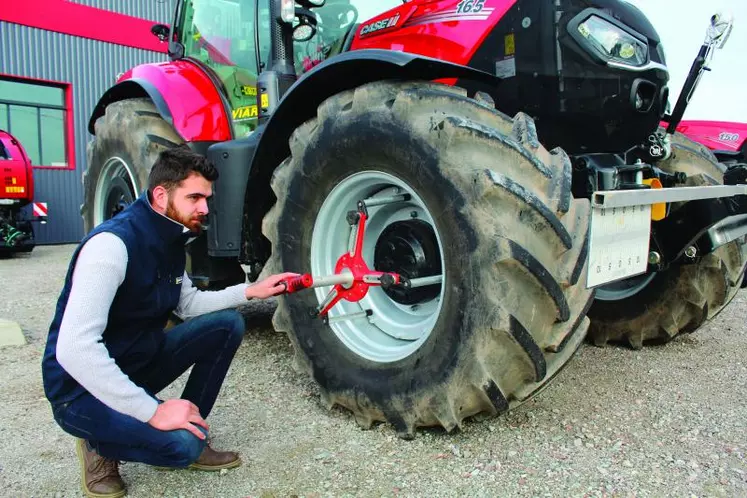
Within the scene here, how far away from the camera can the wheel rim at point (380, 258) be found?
2604 mm

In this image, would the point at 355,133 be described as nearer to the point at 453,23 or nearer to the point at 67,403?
the point at 453,23

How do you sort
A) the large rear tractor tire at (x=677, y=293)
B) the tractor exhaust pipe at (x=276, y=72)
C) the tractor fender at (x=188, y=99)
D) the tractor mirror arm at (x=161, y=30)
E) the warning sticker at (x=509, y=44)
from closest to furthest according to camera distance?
1. the warning sticker at (x=509, y=44)
2. the large rear tractor tire at (x=677, y=293)
3. the tractor exhaust pipe at (x=276, y=72)
4. the tractor fender at (x=188, y=99)
5. the tractor mirror arm at (x=161, y=30)

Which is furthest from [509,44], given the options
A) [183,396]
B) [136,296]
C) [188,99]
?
[188,99]

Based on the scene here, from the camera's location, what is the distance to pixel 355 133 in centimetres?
244

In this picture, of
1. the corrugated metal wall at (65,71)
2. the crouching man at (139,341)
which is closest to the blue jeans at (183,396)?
the crouching man at (139,341)

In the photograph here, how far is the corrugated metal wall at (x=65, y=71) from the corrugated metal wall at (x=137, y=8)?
0.02 meters

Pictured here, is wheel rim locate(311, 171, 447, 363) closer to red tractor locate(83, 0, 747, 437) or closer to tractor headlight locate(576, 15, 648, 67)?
red tractor locate(83, 0, 747, 437)

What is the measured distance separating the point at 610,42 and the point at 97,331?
7.62ft

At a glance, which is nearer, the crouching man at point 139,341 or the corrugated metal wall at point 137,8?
the crouching man at point 139,341

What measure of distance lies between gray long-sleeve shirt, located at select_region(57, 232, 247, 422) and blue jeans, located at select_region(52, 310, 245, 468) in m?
0.10

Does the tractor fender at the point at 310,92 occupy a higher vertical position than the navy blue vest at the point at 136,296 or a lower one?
higher

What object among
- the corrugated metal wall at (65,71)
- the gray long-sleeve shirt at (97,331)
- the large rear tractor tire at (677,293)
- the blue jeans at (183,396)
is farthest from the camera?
the corrugated metal wall at (65,71)

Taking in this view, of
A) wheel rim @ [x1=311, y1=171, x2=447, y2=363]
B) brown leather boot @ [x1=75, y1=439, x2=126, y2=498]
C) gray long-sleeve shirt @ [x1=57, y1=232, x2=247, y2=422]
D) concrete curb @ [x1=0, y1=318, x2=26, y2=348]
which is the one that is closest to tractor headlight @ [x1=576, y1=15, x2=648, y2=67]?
wheel rim @ [x1=311, y1=171, x2=447, y2=363]

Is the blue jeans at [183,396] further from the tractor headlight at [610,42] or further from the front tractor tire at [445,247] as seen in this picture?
the tractor headlight at [610,42]
